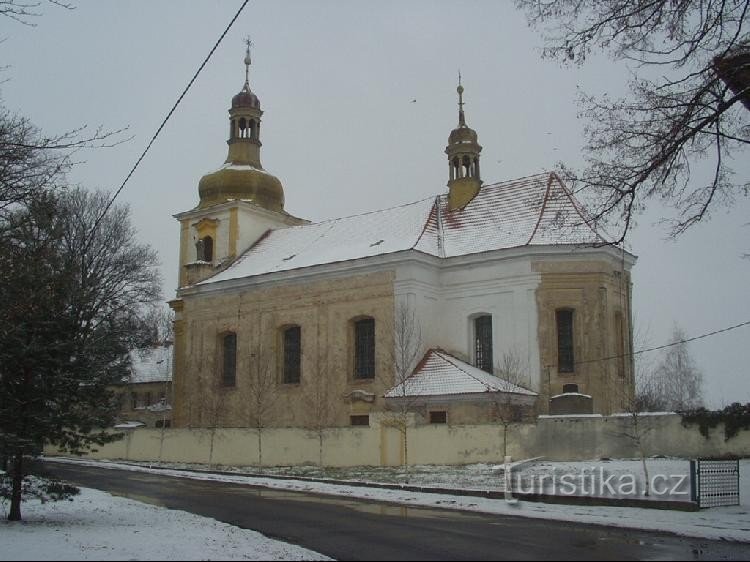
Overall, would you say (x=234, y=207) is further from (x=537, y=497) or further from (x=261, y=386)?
(x=537, y=497)

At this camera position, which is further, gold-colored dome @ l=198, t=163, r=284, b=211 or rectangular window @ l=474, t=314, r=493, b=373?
gold-colored dome @ l=198, t=163, r=284, b=211

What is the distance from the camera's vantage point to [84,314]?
1589 centimetres

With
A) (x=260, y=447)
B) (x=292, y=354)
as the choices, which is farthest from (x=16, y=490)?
(x=292, y=354)

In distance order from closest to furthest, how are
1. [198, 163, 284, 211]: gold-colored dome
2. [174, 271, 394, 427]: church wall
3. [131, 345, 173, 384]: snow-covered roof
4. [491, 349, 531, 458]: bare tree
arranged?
1. [491, 349, 531, 458]: bare tree
2. [174, 271, 394, 427]: church wall
3. [198, 163, 284, 211]: gold-colored dome
4. [131, 345, 173, 384]: snow-covered roof

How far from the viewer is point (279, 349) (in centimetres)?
3659

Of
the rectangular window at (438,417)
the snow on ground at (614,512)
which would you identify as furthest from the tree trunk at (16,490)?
the rectangular window at (438,417)

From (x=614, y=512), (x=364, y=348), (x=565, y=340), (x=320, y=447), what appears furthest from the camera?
(x=364, y=348)

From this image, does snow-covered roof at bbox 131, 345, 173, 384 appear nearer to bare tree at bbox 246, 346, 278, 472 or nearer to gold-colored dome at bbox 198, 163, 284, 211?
gold-colored dome at bbox 198, 163, 284, 211

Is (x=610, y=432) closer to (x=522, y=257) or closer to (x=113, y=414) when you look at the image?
(x=522, y=257)

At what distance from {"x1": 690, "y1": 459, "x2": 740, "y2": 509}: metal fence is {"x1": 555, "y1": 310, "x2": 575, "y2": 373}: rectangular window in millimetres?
14335

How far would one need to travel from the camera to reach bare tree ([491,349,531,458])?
27.2 m

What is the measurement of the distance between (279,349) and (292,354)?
A: 0.66m

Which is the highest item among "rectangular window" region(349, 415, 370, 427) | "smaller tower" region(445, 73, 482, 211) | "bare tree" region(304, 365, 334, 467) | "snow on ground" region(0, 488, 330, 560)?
"smaller tower" region(445, 73, 482, 211)

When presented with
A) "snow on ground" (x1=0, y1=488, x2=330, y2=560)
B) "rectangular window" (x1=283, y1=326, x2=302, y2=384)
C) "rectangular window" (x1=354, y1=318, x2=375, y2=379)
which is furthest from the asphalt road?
"rectangular window" (x1=283, y1=326, x2=302, y2=384)
